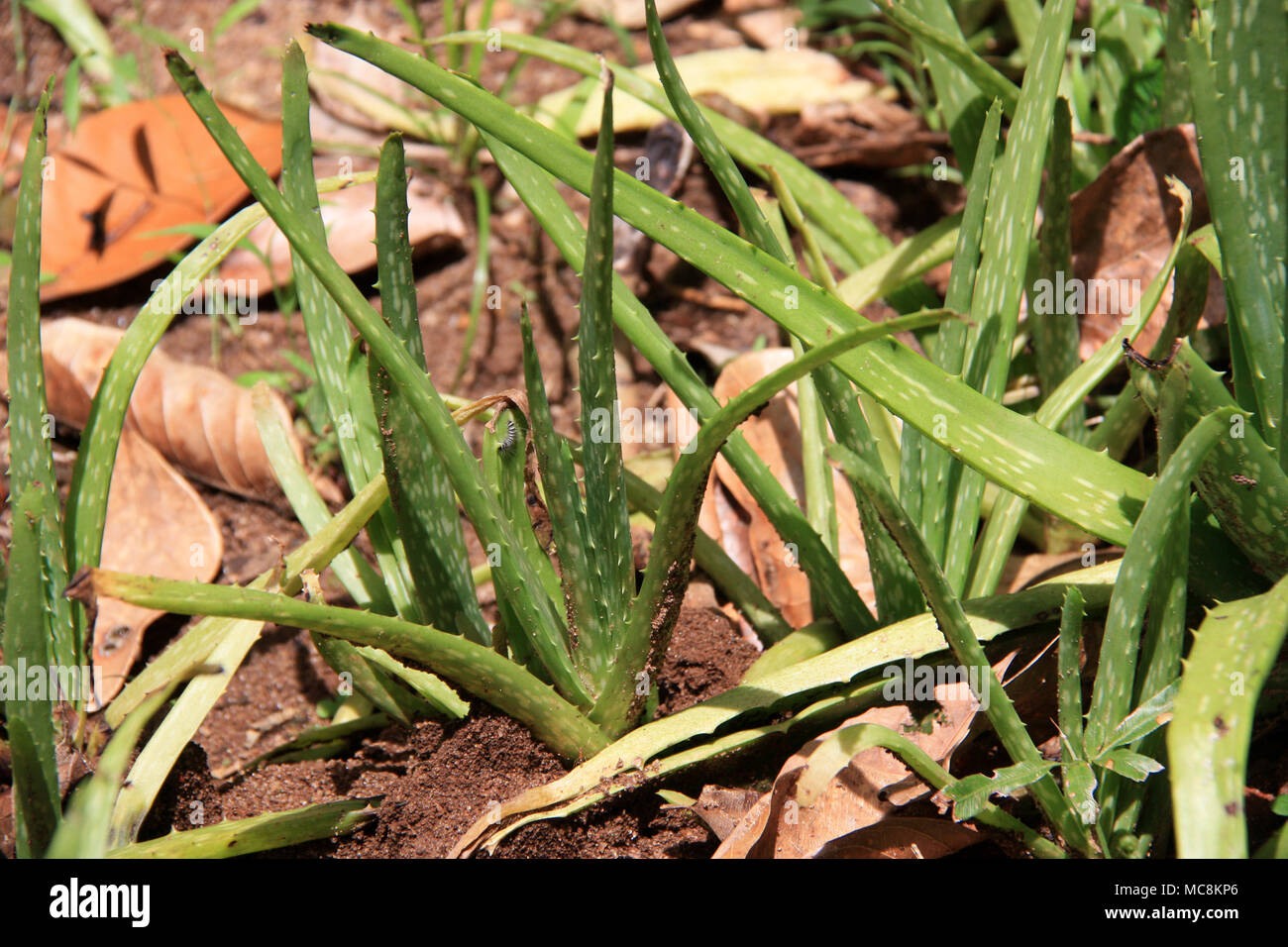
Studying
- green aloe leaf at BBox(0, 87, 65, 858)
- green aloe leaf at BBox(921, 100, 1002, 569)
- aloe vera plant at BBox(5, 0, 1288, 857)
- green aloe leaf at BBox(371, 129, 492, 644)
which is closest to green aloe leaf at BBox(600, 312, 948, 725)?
aloe vera plant at BBox(5, 0, 1288, 857)

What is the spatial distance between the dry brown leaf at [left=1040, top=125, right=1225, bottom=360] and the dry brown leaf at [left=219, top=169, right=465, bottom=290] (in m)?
1.20

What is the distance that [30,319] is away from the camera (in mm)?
1144

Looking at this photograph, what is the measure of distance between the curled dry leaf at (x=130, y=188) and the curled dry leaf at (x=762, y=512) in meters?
1.06

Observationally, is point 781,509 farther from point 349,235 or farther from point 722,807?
point 349,235

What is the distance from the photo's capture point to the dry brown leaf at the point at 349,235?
199cm

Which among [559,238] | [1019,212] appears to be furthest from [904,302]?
[559,238]

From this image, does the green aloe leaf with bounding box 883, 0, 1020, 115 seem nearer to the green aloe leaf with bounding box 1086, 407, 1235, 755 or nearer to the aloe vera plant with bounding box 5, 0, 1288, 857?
the aloe vera plant with bounding box 5, 0, 1288, 857

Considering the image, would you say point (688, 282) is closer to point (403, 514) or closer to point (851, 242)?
point (851, 242)

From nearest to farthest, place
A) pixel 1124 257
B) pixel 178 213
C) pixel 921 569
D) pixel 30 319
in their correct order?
pixel 921 569 < pixel 30 319 < pixel 1124 257 < pixel 178 213

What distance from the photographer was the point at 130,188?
2098 millimetres

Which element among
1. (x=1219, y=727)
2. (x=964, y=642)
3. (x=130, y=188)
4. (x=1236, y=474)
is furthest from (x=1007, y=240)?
(x=130, y=188)

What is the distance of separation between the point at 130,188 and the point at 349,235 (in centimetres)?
51

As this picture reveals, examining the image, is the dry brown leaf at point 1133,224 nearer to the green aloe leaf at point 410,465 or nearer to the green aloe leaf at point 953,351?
the green aloe leaf at point 953,351
